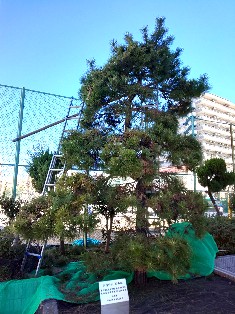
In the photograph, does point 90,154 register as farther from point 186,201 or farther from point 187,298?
point 187,298

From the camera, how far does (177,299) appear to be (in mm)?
3465

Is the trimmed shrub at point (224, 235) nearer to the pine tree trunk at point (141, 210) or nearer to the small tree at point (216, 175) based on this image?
the small tree at point (216, 175)

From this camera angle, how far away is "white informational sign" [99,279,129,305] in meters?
2.72

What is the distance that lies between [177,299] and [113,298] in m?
1.06

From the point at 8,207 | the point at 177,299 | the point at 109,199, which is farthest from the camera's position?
the point at 8,207

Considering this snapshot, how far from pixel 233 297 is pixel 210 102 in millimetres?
65519

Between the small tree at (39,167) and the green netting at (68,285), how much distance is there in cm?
188

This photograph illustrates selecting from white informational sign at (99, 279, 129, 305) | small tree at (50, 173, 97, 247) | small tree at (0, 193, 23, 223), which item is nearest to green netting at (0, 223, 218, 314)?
small tree at (50, 173, 97, 247)

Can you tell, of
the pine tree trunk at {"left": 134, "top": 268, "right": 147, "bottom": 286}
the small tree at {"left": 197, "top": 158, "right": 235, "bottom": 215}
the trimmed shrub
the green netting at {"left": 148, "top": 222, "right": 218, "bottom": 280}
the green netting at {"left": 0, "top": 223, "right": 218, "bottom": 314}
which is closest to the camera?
the green netting at {"left": 0, "top": 223, "right": 218, "bottom": 314}

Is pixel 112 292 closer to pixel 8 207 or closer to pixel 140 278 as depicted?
pixel 140 278

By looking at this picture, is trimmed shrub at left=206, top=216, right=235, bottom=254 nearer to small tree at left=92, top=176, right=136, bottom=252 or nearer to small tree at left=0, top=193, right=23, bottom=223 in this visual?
small tree at left=92, top=176, right=136, bottom=252

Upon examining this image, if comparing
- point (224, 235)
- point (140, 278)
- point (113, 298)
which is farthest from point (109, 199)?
point (224, 235)

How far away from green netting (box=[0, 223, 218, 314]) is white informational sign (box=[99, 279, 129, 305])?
779 millimetres

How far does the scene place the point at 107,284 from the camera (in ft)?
9.19
